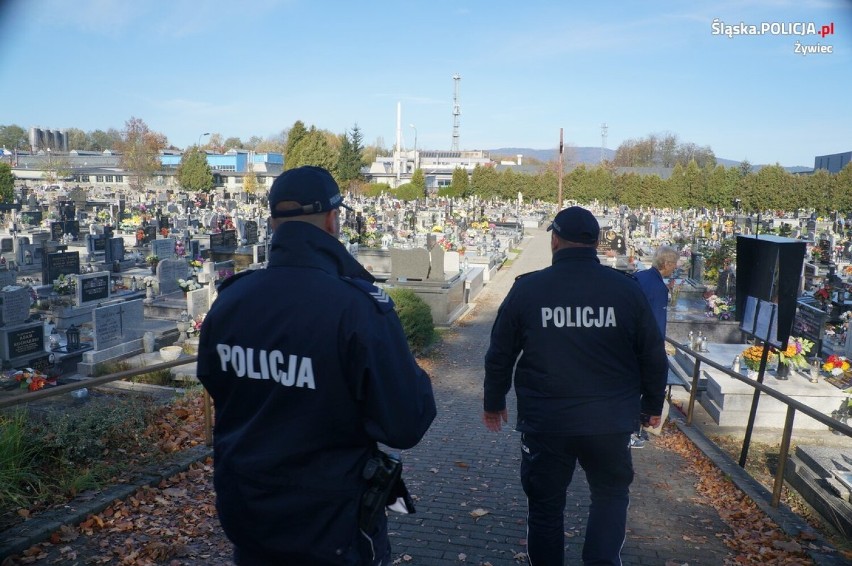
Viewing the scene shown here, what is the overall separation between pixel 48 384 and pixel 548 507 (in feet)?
27.9

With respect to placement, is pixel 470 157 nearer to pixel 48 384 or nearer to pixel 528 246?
pixel 528 246

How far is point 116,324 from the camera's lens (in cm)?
1107

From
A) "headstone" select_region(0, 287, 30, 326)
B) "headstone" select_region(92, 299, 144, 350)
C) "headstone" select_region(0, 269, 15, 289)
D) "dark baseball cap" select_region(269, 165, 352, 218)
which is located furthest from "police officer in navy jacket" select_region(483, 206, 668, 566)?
"headstone" select_region(0, 269, 15, 289)

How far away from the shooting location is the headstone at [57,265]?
52.6 ft

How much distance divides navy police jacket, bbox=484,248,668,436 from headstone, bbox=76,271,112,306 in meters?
12.5

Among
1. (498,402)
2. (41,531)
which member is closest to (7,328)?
(41,531)

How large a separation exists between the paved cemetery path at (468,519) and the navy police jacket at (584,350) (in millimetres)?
150

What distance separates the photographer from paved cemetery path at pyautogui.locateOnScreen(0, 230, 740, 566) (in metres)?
4.15

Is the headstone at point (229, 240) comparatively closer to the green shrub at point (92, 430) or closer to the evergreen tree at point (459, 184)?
the green shrub at point (92, 430)

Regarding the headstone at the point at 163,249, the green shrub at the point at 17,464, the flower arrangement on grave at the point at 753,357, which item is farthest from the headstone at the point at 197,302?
the flower arrangement on grave at the point at 753,357

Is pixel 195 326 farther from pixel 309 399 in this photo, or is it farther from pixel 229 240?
pixel 229 240

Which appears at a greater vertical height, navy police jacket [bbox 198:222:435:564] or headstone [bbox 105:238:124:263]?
navy police jacket [bbox 198:222:435:564]

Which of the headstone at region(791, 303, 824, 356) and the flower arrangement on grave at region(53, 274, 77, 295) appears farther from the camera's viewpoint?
the flower arrangement on grave at region(53, 274, 77, 295)

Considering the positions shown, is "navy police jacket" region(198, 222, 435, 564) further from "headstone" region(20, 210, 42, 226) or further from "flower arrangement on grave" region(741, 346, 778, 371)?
Result: "headstone" region(20, 210, 42, 226)
